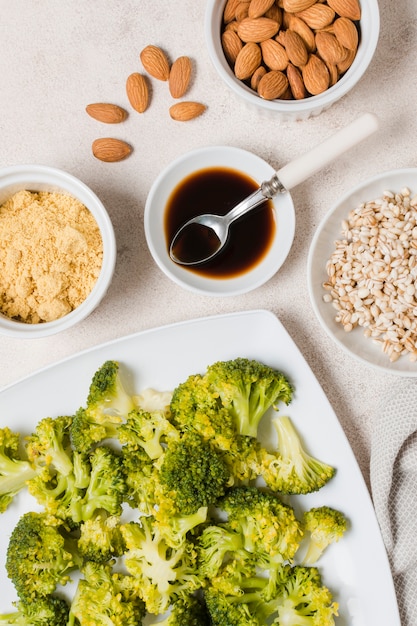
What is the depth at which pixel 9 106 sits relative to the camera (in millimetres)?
1948

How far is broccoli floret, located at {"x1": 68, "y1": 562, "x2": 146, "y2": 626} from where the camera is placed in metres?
1.70

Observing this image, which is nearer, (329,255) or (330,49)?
(330,49)

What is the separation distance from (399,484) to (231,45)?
1285 millimetres

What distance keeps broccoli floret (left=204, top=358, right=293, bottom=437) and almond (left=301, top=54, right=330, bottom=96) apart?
74cm

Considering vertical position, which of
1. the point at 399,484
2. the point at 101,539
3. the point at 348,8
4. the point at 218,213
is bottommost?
the point at 399,484

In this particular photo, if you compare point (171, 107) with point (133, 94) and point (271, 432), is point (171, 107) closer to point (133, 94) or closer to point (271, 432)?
point (133, 94)

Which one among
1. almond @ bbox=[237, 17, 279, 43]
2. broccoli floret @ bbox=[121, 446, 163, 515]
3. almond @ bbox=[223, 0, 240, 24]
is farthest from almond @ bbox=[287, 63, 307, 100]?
broccoli floret @ bbox=[121, 446, 163, 515]

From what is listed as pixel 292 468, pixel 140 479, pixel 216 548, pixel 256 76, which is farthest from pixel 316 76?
pixel 216 548

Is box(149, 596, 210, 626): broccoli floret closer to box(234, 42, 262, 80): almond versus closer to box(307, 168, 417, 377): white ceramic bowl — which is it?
box(307, 168, 417, 377): white ceramic bowl

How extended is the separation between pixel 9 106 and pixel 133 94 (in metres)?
0.38

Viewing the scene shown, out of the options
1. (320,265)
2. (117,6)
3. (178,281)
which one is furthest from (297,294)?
(117,6)

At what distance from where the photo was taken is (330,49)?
171 cm

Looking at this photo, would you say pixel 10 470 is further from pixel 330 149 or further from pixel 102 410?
pixel 330 149

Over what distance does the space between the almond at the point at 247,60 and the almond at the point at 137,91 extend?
0.29m
